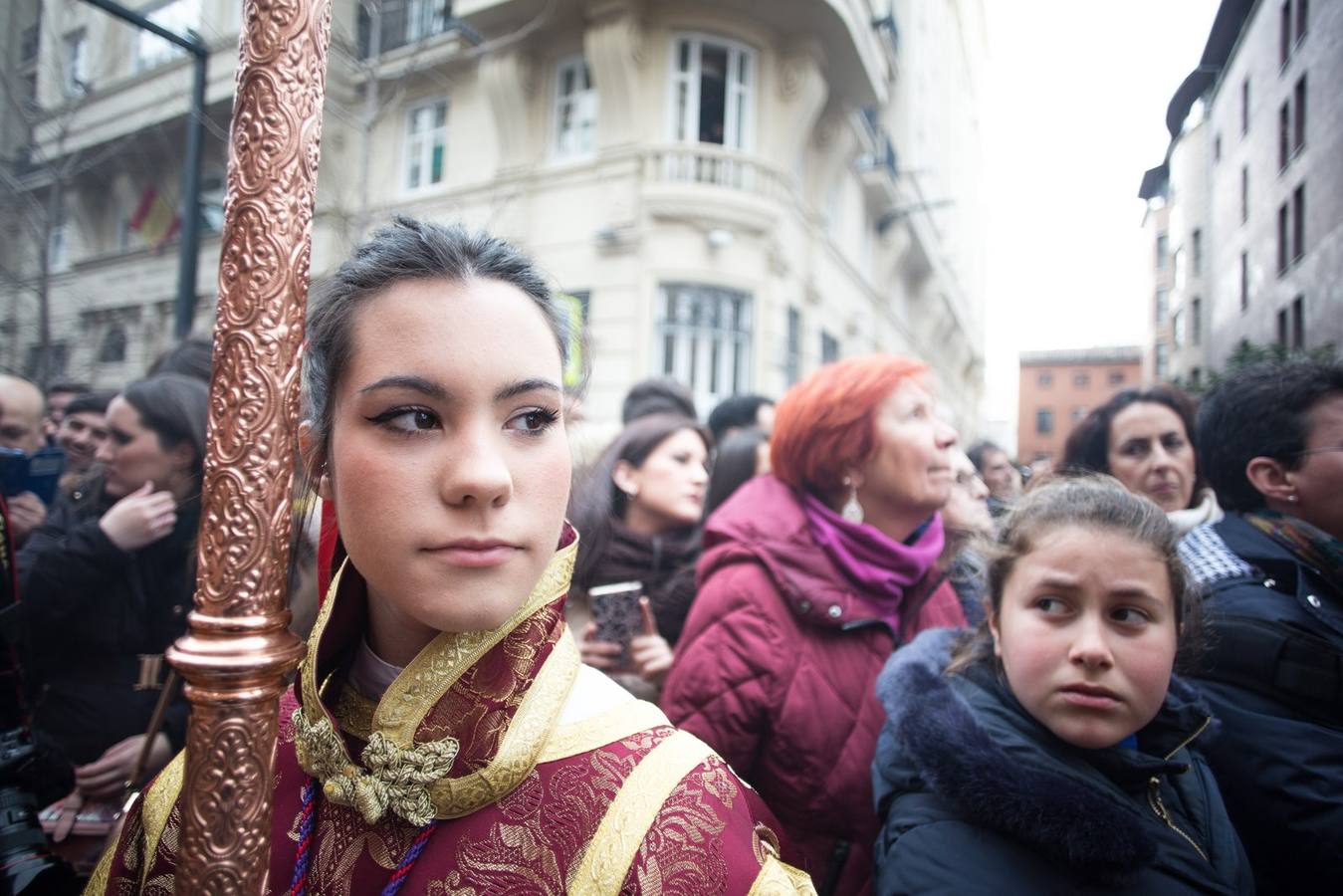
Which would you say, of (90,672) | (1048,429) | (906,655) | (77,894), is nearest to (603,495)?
(906,655)

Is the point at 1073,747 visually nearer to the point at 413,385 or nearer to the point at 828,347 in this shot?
the point at 413,385

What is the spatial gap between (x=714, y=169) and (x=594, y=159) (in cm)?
165

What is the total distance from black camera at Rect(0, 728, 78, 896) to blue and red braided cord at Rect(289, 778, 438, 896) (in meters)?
0.49

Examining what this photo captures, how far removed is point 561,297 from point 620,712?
0.69 meters

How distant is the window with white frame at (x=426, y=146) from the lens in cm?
689

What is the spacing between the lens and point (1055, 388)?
4544cm

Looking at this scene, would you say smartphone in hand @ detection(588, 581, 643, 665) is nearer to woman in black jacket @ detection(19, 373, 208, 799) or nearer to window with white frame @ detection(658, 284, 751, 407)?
woman in black jacket @ detection(19, 373, 208, 799)

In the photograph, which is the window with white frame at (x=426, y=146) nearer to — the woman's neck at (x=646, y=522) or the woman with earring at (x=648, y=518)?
the woman with earring at (x=648, y=518)

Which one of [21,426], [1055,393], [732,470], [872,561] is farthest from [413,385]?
[1055,393]

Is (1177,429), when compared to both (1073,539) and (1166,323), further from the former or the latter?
(1073,539)

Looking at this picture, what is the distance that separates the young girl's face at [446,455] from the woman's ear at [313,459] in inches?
5.5

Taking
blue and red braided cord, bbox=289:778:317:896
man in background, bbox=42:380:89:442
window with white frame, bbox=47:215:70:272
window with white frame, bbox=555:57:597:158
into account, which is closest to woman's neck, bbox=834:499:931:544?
blue and red braided cord, bbox=289:778:317:896

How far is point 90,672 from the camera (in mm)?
2182

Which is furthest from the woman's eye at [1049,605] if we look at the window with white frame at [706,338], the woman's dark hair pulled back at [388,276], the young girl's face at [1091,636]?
the window with white frame at [706,338]
